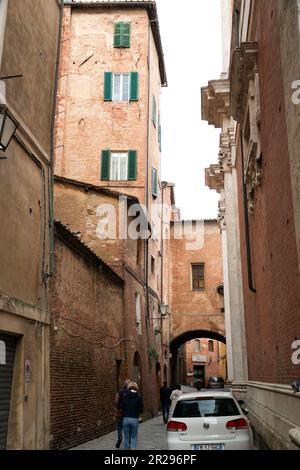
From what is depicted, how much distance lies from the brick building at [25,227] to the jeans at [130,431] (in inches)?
64.2

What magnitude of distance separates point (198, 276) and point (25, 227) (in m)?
23.2

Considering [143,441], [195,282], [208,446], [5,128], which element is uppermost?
[195,282]

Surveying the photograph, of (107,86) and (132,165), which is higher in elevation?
(107,86)

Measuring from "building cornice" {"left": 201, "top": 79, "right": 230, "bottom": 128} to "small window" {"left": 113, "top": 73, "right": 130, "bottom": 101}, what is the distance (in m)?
5.86

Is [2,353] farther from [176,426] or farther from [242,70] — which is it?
[242,70]

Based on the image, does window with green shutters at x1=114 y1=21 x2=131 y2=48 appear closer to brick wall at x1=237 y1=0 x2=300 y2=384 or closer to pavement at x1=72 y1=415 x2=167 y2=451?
brick wall at x1=237 y1=0 x2=300 y2=384

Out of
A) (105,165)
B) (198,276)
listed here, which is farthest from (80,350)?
(198,276)

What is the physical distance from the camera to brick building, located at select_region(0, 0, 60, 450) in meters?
8.19

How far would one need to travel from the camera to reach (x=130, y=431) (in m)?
10.1

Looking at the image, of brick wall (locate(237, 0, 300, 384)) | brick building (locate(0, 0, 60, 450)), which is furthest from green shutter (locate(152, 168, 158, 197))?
brick building (locate(0, 0, 60, 450))

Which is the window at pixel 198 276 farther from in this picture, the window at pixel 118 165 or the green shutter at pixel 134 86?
the green shutter at pixel 134 86

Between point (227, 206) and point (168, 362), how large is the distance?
14.4 metres

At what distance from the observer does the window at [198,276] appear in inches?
1237

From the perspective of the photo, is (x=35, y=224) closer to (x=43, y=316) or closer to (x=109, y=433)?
(x=43, y=316)
